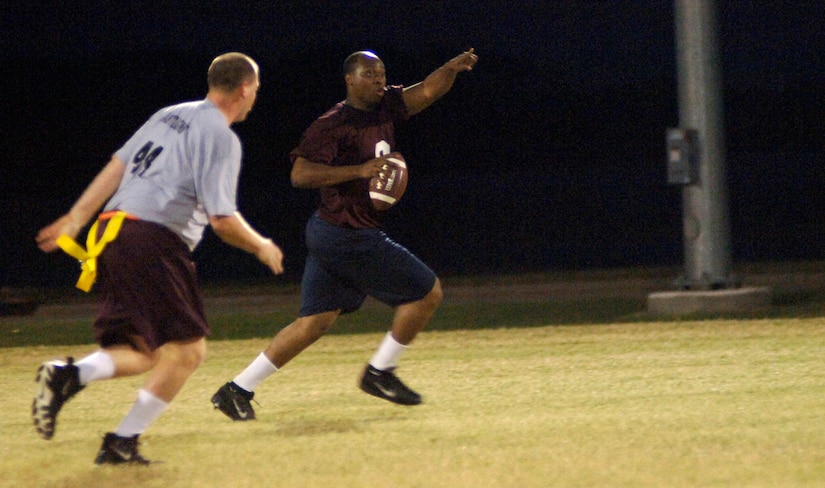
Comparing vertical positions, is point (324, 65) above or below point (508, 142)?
above

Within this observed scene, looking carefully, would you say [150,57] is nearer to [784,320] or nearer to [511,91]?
[511,91]

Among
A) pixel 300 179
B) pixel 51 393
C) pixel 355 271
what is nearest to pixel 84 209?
pixel 51 393

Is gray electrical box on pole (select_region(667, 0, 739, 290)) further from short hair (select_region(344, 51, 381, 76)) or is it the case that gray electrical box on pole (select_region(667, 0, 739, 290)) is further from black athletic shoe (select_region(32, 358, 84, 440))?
black athletic shoe (select_region(32, 358, 84, 440))

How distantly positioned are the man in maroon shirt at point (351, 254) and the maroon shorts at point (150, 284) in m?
1.48

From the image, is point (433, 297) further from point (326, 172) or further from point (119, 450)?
point (119, 450)

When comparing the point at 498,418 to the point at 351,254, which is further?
the point at 351,254

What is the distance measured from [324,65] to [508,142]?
1000cm

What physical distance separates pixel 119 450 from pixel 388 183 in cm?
222

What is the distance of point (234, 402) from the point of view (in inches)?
280

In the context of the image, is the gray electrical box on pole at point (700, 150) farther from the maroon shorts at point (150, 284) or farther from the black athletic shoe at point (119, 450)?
the black athletic shoe at point (119, 450)

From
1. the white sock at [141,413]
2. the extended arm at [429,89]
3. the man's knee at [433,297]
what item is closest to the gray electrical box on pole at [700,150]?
the extended arm at [429,89]

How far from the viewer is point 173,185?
569 centimetres

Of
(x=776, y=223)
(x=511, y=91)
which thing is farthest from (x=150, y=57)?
(x=776, y=223)

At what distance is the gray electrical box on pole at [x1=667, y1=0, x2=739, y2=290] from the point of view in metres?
13.2
